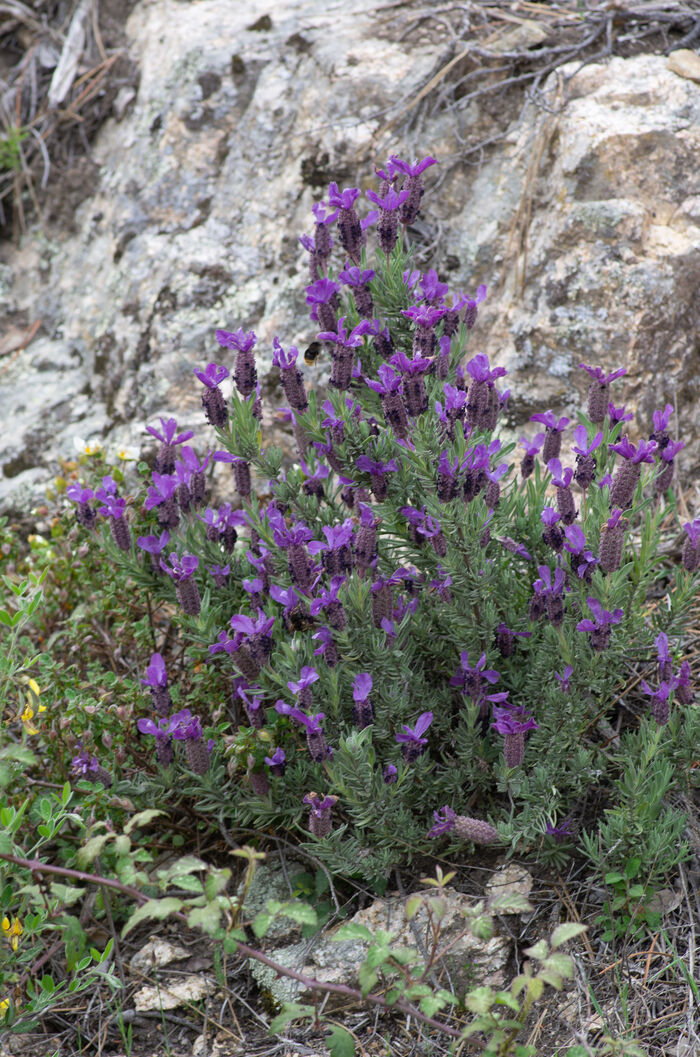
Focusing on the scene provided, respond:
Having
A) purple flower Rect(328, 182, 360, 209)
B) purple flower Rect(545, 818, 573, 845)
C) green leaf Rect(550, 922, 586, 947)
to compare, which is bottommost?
purple flower Rect(545, 818, 573, 845)

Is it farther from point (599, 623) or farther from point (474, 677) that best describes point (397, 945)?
point (599, 623)

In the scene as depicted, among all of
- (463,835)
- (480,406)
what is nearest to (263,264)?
(480,406)

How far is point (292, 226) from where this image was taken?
3955mm

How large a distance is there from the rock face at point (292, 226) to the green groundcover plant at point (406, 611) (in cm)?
105

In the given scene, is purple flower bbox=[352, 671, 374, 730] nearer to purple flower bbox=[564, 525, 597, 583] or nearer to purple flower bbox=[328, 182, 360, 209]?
purple flower bbox=[564, 525, 597, 583]

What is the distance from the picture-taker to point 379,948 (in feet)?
5.67

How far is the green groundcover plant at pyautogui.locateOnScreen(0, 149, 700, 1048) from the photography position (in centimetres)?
217

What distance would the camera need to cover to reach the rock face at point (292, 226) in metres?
3.43

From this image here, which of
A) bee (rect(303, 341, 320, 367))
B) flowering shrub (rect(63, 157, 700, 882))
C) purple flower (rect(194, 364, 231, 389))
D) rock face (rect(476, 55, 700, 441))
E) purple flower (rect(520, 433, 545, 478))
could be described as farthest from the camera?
rock face (rect(476, 55, 700, 441))

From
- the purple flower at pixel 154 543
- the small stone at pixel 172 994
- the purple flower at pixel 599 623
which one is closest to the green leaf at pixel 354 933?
the small stone at pixel 172 994

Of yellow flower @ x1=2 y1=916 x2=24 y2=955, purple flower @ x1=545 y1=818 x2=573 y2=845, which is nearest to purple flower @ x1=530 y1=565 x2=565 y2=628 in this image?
purple flower @ x1=545 y1=818 x2=573 y2=845

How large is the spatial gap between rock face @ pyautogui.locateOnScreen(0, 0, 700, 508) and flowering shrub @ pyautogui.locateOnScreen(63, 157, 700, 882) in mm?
1057

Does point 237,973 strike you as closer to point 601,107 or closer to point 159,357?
point 159,357

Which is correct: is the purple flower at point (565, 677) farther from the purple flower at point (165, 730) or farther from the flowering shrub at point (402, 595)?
the purple flower at point (165, 730)
